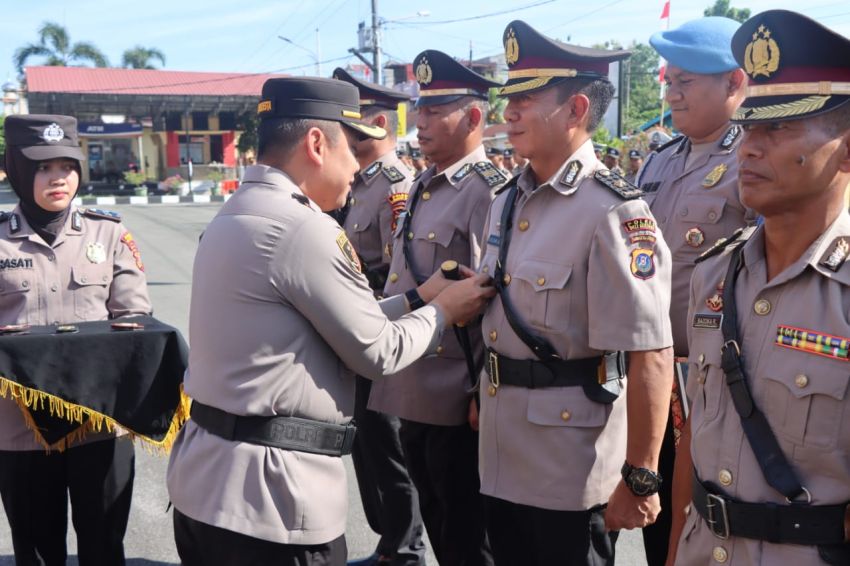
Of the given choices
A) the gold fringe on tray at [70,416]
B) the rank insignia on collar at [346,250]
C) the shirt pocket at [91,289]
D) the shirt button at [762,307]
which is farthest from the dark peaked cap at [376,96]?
the shirt button at [762,307]

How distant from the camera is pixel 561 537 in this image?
2.40 metres

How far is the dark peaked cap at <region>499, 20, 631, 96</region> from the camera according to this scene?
8.33 feet

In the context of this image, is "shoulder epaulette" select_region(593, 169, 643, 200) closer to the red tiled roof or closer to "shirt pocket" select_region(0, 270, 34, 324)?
"shirt pocket" select_region(0, 270, 34, 324)

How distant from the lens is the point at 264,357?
2.04 meters

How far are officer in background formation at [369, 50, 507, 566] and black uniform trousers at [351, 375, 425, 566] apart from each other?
22 cm

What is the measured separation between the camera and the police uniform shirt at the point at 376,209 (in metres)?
4.12

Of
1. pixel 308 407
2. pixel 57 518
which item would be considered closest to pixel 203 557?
pixel 308 407

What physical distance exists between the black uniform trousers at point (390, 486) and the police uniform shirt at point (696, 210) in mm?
1374

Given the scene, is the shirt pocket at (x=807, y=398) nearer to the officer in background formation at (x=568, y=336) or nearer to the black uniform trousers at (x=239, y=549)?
the officer in background formation at (x=568, y=336)

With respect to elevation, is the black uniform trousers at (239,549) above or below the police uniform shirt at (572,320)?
below

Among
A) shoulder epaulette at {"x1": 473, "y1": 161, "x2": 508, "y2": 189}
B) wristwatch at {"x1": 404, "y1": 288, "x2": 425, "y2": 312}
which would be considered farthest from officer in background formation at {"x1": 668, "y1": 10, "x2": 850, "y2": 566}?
shoulder epaulette at {"x1": 473, "y1": 161, "x2": 508, "y2": 189}

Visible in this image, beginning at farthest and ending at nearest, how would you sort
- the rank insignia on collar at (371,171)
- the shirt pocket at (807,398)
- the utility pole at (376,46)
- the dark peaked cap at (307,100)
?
1. the utility pole at (376,46)
2. the rank insignia on collar at (371,171)
3. the dark peaked cap at (307,100)
4. the shirt pocket at (807,398)

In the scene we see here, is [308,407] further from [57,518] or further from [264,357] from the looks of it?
[57,518]

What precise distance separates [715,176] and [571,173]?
90 centimetres
